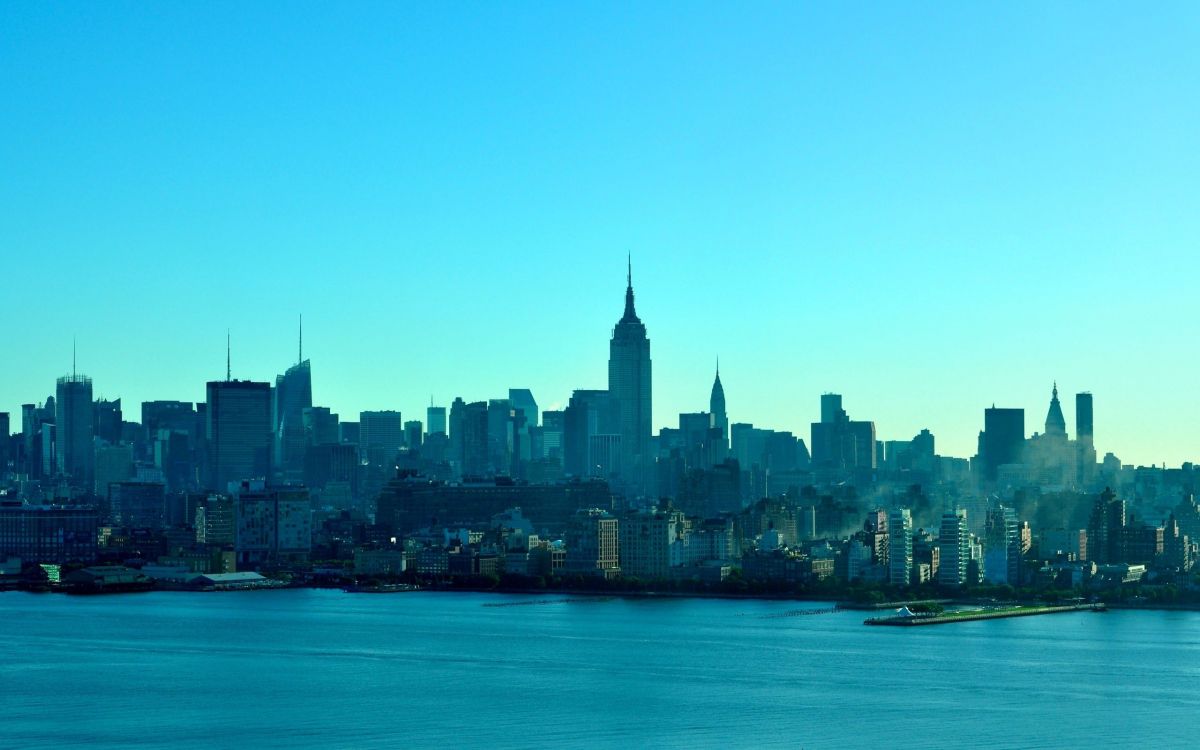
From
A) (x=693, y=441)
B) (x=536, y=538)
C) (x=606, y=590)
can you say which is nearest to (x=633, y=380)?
(x=693, y=441)

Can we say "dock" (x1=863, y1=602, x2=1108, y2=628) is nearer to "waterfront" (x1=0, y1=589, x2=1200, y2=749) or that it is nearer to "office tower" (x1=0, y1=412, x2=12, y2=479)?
"waterfront" (x1=0, y1=589, x2=1200, y2=749)

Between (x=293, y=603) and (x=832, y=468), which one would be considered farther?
(x=832, y=468)

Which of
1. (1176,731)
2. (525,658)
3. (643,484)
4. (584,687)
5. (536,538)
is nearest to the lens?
(1176,731)

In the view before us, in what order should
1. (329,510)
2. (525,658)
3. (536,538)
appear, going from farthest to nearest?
(329,510), (536,538), (525,658)

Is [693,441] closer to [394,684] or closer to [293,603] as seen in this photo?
[293,603]

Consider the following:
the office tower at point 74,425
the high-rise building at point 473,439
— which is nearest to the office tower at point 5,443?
the office tower at point 74,425

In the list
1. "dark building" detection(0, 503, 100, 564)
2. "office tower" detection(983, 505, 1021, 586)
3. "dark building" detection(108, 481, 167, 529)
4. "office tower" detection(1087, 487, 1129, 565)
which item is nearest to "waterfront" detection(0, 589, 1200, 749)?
"office tower" detection(983, 505, 1021, 586)

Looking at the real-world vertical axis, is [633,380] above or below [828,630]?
above
